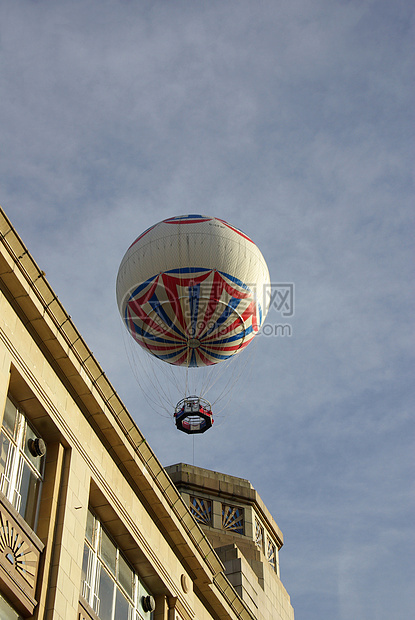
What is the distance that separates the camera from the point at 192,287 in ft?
128

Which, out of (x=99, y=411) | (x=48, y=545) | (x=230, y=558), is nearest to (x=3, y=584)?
(x=48, y=545)

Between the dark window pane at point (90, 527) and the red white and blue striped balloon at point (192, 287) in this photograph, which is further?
the red white and blue striped balloon at point (192, 287)

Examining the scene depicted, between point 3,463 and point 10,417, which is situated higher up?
point 10,417

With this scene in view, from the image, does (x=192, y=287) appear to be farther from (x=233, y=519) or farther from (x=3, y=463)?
(x=3, y=463)

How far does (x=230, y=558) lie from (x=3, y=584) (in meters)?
18.0

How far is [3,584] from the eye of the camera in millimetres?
18672

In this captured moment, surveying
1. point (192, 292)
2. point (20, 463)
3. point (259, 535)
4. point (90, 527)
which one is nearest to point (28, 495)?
point (20, 463)

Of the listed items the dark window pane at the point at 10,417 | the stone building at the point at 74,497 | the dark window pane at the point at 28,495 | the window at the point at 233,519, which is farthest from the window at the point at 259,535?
the dark window pane at the point at 10,417

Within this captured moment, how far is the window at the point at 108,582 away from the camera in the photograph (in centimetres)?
2291

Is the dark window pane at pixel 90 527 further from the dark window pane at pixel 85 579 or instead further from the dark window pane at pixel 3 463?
the dark window pane at pixel 3 463

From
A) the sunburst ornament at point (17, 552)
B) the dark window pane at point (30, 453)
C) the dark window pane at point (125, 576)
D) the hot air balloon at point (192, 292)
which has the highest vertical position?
the hot air balloon at point (192, 292)

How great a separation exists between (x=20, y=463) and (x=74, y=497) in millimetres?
2018

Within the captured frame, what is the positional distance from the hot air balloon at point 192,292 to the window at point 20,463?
1790 cm

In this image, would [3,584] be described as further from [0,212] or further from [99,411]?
[0,212]
